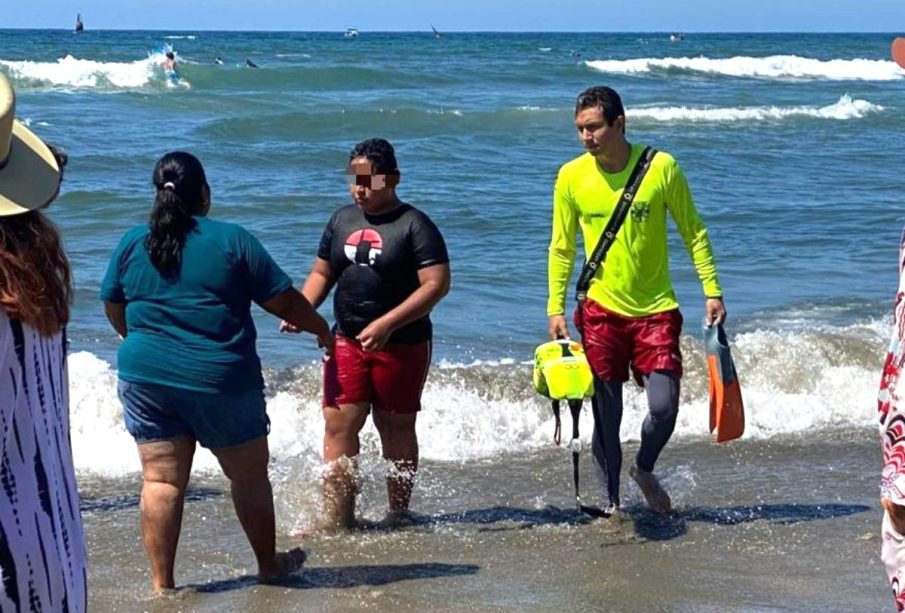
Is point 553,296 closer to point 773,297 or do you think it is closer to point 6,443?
point 6,443

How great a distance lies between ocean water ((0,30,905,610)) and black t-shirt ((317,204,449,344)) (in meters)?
0.68

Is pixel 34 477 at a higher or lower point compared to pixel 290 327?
→ higher

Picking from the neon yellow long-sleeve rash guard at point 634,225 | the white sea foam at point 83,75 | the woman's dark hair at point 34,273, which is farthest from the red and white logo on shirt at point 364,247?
the white sea foam at point 83,75

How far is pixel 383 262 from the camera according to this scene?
19.7ft

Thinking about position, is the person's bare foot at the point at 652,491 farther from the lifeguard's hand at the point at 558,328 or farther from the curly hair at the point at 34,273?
the curly hair at the point at 34,273

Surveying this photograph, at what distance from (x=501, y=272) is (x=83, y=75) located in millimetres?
27969

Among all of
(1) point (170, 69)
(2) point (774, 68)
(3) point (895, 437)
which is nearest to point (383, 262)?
(3) point (895, 437)

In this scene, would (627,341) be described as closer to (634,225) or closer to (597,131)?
(634,225)

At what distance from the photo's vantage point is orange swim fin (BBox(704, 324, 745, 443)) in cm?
623

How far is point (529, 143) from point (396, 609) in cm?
1925

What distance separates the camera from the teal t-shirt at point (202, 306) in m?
4.99

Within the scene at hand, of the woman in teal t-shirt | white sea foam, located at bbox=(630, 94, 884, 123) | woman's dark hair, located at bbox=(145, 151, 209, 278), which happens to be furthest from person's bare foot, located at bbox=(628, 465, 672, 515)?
white sea foam, located at bbox=(630, 94, 884, 123)

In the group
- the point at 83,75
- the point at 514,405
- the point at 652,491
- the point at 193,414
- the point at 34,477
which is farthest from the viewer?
the point at 83,75

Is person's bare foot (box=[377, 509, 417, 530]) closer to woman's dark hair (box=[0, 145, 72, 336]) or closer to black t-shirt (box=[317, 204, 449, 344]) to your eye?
black t-shirt (box=[317, 204, 449, 344])
